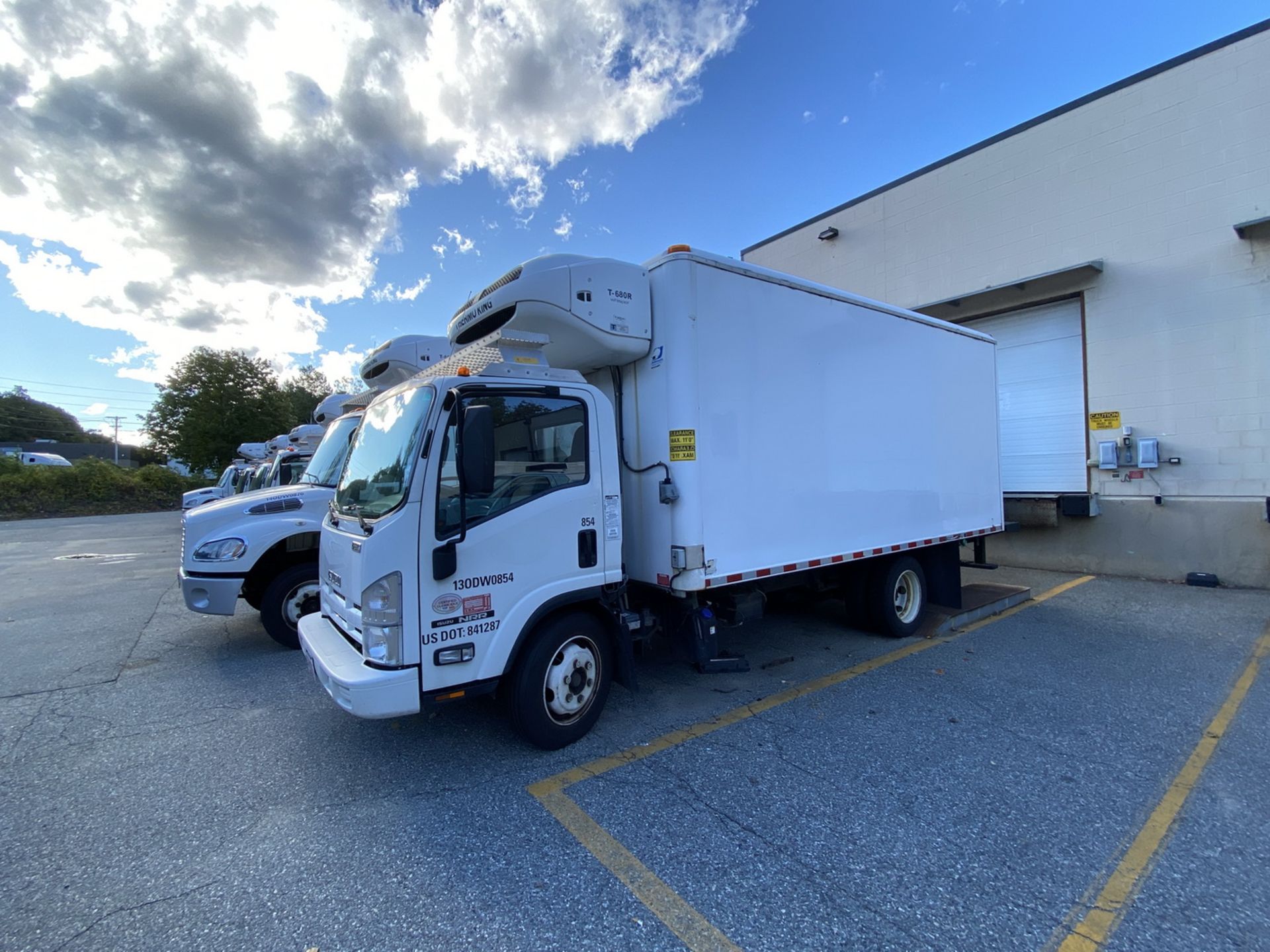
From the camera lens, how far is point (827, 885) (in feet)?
8.17

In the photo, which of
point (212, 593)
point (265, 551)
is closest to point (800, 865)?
point (265, 551)

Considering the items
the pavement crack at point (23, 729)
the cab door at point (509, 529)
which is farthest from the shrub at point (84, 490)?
the cab door at point (509, 529)

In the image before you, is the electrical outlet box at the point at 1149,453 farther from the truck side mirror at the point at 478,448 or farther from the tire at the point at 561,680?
A: the truck side mirror at the point at 478,448

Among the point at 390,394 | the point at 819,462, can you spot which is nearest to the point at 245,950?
the point at 390,394

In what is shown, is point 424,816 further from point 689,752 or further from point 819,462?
point 819,462

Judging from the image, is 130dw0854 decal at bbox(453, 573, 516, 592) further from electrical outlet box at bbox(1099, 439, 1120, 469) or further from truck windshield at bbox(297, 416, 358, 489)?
electrical outlet box at bbox(1099, 439, 1120, 469)

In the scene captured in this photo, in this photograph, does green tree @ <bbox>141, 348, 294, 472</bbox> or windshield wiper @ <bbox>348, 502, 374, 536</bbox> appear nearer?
windshield wiper @ <bbox>348, 502, 374, 536</bbox>

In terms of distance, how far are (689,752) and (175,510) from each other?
36.8 m

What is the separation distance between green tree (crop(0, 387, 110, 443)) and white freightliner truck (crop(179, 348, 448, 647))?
91.7 metres

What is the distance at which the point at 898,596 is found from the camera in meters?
6.12

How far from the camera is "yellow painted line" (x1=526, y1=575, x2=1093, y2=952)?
228cm

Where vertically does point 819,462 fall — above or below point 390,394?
below

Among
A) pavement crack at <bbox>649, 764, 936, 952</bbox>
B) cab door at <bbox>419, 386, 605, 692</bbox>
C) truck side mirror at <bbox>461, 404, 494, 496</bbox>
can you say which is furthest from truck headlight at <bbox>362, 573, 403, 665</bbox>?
pavement crack at <bbox>649, 764, 936, 952</bbox>

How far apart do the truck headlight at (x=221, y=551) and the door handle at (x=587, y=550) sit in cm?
395
